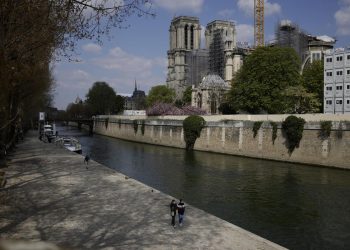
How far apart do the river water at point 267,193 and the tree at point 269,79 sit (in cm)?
1606

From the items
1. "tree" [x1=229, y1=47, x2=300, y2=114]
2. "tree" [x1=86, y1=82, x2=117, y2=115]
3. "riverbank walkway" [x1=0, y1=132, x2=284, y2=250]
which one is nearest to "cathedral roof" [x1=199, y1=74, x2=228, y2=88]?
"tree" [x1=229, y1=47, x2=300, y2=114]

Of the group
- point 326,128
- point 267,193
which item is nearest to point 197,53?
point 326,128

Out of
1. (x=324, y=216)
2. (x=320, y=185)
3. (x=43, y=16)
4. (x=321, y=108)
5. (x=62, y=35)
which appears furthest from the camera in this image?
(x=321, y=108)

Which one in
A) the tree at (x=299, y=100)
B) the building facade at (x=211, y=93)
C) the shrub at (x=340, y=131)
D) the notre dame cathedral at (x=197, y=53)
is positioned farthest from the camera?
the notre dame cathedral at (x=197, y=53)

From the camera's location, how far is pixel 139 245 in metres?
14.0

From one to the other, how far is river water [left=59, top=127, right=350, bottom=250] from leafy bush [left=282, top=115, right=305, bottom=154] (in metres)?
2.46

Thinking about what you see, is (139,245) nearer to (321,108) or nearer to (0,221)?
(0,221)

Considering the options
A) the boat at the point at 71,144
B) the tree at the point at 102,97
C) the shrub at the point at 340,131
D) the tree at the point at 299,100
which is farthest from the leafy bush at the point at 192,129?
the tree at the point at 102,97

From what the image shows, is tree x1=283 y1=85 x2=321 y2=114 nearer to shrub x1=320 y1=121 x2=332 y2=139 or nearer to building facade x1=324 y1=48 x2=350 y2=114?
building facade x1=324 y1=48 x2=350 y2=114

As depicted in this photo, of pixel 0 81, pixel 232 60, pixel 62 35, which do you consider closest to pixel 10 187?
pixel 62 35

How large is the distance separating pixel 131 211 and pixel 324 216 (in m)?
10.7

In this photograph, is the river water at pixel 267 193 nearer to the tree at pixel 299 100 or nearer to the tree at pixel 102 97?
the tree at pixel 299 100

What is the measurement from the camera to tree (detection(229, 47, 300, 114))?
2397 inches

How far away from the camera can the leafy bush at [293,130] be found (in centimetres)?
4438
